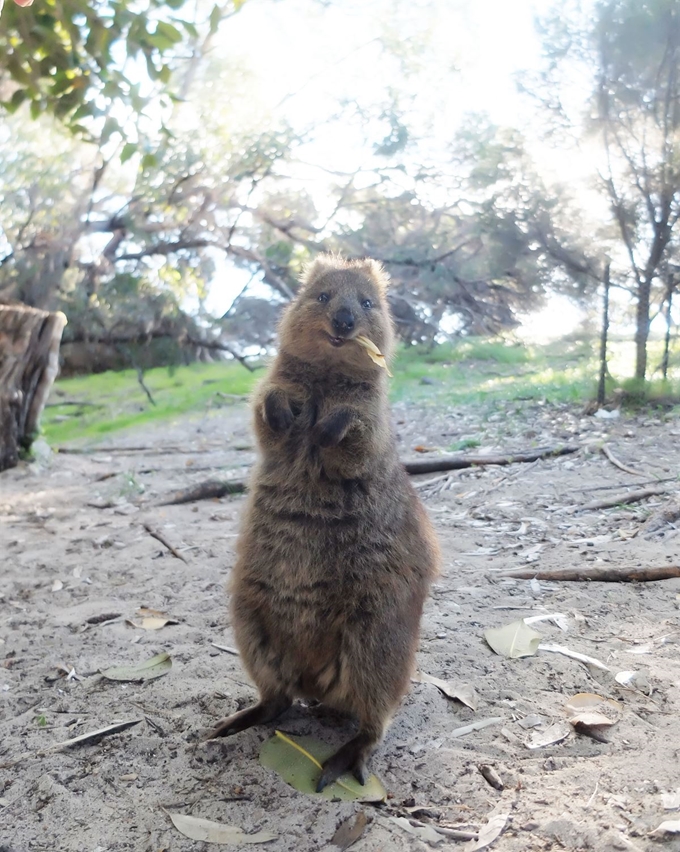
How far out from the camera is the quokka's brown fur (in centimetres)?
245

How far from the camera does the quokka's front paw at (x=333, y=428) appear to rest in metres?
2.66

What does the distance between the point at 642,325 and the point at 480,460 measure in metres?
2.02

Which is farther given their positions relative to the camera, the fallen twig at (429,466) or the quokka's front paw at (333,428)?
the fallen twig at (429,466)

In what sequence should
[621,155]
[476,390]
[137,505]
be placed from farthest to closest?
[476,390], [621,155], [137,505]

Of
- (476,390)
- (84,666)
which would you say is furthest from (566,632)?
(476,390)

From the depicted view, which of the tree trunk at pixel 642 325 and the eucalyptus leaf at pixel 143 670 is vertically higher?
the tree trunk at pixel 642 325

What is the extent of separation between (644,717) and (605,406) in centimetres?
479

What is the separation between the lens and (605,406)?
22.5 feet

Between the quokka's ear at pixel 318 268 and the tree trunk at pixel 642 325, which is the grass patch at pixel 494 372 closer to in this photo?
the tree trunk at pixel 642 325

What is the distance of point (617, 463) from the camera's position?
5480 millimetres

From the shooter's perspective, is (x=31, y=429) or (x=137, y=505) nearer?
(x=137, y=505)

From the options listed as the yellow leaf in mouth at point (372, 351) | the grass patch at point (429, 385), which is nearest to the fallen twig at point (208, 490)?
the grass patch at point (429, 385)

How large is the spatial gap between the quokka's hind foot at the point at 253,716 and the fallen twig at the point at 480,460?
A: 3572 mm

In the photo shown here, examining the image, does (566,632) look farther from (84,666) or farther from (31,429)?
(31,429)
